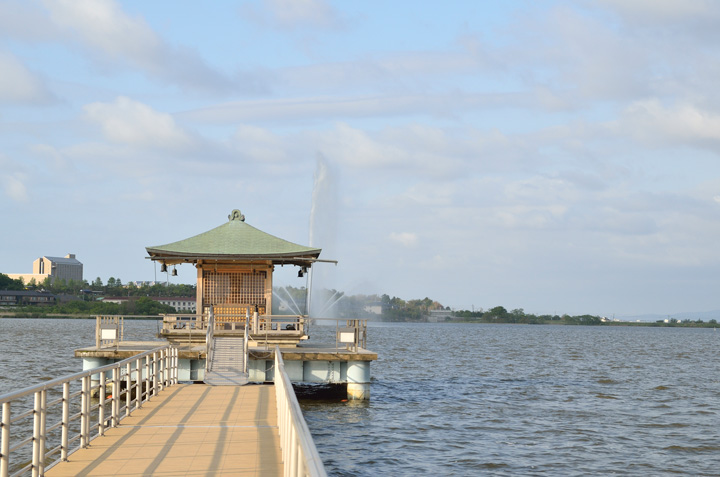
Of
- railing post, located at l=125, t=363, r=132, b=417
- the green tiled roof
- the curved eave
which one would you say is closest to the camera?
railing post, located at l=125, t=363, r=132, b=417

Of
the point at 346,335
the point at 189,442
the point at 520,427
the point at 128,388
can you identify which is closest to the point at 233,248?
the point at 346,335

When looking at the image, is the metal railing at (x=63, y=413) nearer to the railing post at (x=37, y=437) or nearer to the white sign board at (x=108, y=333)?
the railing post at (x=37, y=437)

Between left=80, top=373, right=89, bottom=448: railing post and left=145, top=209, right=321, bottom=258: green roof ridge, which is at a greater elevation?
left=145, top=209, right=321, bottom=258: green roof ridge

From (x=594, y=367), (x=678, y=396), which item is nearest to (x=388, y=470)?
(x=678, y=396)

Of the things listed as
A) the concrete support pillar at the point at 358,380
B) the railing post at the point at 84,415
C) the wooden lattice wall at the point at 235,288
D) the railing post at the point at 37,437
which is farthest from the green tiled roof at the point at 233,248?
the railing post at the point at 37,437

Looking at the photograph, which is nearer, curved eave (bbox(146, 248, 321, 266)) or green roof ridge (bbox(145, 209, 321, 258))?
curved eave (bbox(146, 248, 321, 266))

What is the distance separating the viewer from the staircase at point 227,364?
23.8 meters

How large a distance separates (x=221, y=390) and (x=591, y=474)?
10.2 metres

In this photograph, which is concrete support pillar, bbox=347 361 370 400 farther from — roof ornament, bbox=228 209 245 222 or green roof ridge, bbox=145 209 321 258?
roof ornament, bbox=228 209 245 222

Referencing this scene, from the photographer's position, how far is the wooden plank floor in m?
11.0

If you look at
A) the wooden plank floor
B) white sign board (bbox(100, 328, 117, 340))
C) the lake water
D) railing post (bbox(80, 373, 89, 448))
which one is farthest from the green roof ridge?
railing post (bbox(80, 373, 89, 448))

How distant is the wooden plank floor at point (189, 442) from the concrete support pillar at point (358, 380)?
28.3ft

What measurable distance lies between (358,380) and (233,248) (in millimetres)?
9524

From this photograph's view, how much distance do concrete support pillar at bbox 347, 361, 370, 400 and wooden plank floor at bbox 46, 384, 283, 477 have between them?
28.3 feet
